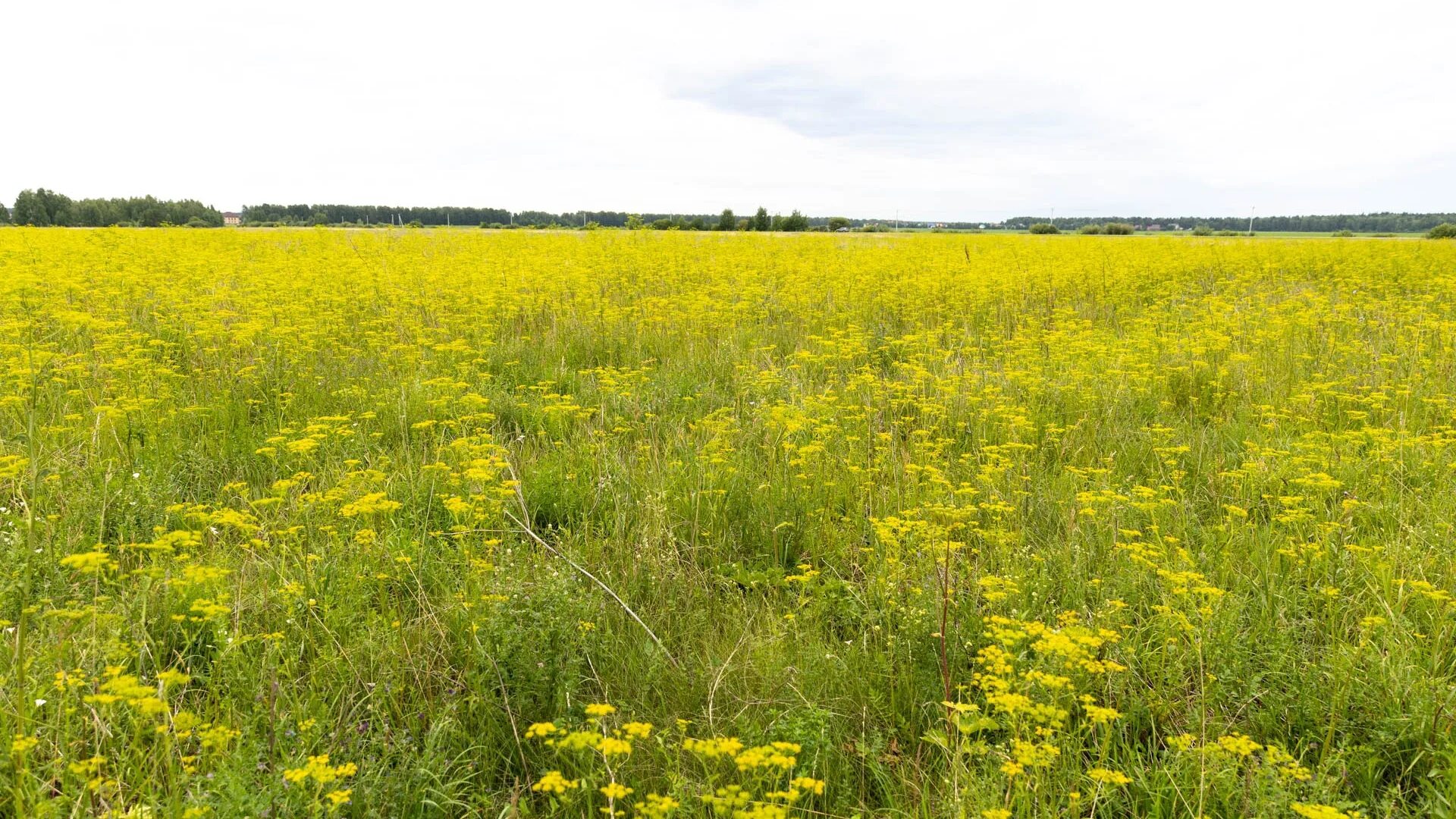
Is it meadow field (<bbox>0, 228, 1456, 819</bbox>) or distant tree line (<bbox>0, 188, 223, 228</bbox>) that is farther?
distant tree line (<bbox>0, 188, 223, 228</bbox>)

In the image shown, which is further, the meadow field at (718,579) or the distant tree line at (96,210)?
the distant tree line at (96,210)

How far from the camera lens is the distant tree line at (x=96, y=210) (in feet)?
128

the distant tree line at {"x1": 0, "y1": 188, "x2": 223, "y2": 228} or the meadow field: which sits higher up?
the distant tree line at {"x1": 0, "y1": 188, "x2": 223, "y2": 228}

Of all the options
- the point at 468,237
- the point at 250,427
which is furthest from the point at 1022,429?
the point at 468,237

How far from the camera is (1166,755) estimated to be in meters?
2.13

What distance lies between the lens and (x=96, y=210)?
42.3 m

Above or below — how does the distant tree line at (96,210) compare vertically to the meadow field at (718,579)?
above

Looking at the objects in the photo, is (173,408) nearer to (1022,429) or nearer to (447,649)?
(447,649)

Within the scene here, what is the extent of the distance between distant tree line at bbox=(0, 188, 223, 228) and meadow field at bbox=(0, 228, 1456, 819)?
134 feet

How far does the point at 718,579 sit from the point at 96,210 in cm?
5418

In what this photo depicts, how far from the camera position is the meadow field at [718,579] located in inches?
79.9

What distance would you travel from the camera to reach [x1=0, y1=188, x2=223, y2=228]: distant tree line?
39.0m

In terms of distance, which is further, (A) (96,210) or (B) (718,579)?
(A) (96,210)

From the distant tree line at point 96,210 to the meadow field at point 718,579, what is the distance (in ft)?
134
